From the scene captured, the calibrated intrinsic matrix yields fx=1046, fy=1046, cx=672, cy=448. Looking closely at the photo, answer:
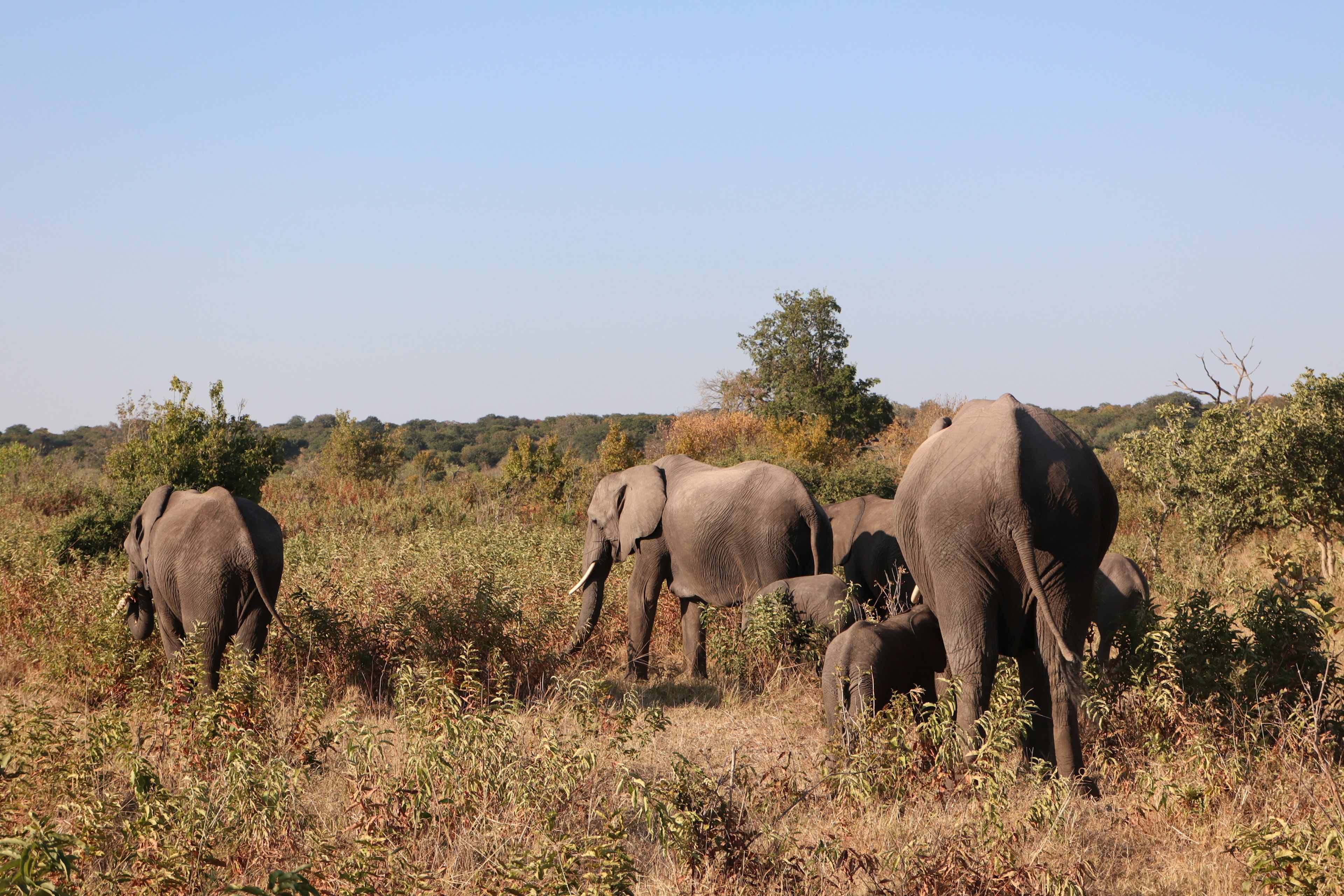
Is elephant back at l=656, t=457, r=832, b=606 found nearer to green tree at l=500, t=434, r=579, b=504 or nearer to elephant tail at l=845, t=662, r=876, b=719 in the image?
elephant tail at l=845, t=662, r=876, b=719

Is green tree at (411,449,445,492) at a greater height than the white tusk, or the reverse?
green tree at (411,449,445,492)

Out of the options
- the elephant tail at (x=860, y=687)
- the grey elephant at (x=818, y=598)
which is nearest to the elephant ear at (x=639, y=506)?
the grey elephant at (x=818, y=598)

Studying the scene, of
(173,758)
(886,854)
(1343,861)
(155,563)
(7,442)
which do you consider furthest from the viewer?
(7,442)

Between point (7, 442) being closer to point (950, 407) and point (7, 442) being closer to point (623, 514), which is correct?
point (950, 407)

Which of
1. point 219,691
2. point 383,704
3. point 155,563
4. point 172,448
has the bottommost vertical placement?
point 383,704

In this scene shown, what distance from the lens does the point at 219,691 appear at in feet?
21.1

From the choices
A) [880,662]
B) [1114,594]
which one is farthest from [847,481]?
[880,662]

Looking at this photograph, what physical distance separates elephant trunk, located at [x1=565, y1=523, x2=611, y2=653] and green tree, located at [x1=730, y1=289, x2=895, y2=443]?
27.2 meters

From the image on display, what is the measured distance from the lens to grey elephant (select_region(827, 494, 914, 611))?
10.1 meters

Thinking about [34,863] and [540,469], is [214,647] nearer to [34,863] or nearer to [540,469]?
[34,863]

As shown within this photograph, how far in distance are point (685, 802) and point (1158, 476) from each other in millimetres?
12355

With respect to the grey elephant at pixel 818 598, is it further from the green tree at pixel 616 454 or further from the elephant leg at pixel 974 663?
the green tree at pixel 616 454

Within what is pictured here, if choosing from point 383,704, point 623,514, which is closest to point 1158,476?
point 623,514

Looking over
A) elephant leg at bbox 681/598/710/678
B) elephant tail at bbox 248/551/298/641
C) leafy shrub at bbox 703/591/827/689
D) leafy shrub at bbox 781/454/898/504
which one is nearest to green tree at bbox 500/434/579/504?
leafy shrub at bbox 781/454/898/504
